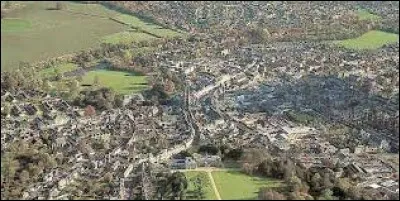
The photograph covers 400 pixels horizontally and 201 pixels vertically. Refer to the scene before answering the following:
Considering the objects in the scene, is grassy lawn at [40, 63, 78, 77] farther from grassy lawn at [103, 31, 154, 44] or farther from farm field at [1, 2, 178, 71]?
grassy lawn at [103, 31, 154, 44]

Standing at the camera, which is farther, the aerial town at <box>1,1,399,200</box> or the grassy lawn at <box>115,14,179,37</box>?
the grassy lawn at <box>115,14,179,37</box>

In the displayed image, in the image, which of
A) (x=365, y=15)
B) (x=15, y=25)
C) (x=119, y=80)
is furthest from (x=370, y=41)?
(x=15, y=25)

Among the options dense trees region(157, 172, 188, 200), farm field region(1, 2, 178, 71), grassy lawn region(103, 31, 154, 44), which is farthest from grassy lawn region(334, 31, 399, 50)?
dense trees region(157, 172, 188, 200)

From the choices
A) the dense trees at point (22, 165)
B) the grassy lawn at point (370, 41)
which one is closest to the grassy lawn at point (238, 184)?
the dense trees at point (22, 165)

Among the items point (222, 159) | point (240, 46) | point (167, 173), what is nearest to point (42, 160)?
point (167, 173)

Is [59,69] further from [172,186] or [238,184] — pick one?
[238,184]

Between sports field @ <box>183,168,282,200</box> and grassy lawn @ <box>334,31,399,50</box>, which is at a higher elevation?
grassy lawn @ <box>334,31,399,50</box>

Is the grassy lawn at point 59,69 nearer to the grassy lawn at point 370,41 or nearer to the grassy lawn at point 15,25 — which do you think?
the grassy lawn at point 15,25
